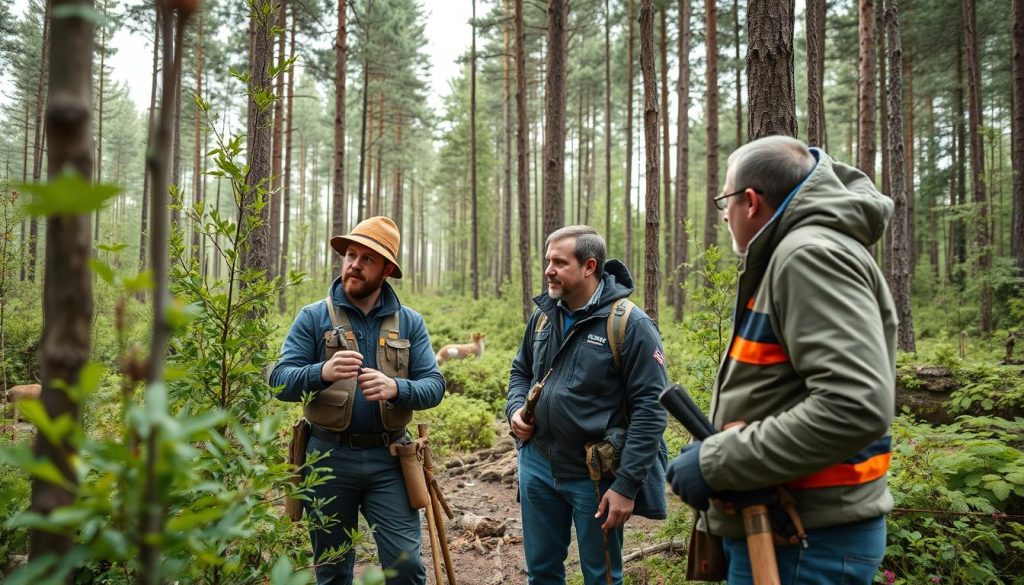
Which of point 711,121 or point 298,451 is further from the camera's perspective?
point 711,121

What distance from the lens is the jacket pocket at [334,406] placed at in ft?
10.0

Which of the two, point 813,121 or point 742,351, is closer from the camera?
point 742,351

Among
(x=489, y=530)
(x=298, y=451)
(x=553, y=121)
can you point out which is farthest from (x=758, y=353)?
(x=553, y=121)

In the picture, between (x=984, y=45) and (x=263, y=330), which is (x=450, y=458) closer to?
(x=263, y=330)

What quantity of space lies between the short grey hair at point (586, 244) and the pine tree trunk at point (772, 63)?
1.76 m

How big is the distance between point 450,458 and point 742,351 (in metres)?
6.23

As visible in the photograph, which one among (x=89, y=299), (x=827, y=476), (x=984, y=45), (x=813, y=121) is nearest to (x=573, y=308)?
(x=827, y=476)

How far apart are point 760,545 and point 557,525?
1.74 meters

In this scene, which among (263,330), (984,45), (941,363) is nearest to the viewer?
(263,330)

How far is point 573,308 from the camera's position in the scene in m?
→ 3.29

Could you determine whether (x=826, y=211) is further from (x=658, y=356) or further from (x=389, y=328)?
(x=389, y=328)

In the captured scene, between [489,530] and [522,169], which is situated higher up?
[522,169]

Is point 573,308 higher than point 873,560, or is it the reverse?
point 573,308

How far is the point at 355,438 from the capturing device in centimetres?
316
